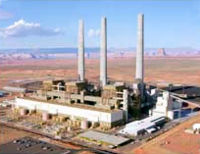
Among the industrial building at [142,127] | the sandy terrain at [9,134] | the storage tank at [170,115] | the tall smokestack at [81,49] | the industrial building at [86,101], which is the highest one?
the tall smokestack at [81,49]

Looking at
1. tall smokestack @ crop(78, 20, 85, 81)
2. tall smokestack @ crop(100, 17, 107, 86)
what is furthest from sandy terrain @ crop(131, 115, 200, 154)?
tall smokestack @ crop(78, 20, 85, 81)

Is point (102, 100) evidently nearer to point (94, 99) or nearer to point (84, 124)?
point (94, 99)

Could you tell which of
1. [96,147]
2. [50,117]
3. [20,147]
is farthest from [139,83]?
[20,147]

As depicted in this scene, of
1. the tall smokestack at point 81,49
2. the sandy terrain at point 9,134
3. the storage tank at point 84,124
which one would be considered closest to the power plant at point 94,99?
the storage tank at point 84,124

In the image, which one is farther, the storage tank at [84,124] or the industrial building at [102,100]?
the industrial building at [102,100]

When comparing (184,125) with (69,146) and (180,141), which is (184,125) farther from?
(69,146)

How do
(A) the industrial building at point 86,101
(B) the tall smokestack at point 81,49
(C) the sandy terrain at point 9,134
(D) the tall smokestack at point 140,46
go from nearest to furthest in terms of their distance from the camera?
(C) the sandy terrain at point 9,134 → (A) the industrial building at point 86,101 → (D) the tall smokestack at point 140,46 → (B) the tall smokestack at point 81,49

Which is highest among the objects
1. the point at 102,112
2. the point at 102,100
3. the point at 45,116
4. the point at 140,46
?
the point at 140,46

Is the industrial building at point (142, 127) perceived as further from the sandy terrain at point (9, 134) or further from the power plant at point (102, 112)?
the sandy terrain at point (9, 134)

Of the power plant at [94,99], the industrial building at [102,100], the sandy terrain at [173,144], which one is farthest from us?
the industrial building at [102,100]

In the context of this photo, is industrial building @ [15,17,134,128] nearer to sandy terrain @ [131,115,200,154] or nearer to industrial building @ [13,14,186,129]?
industrial building @ [13,14,186,129]

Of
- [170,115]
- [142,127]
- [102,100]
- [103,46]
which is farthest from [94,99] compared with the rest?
[103,46]
